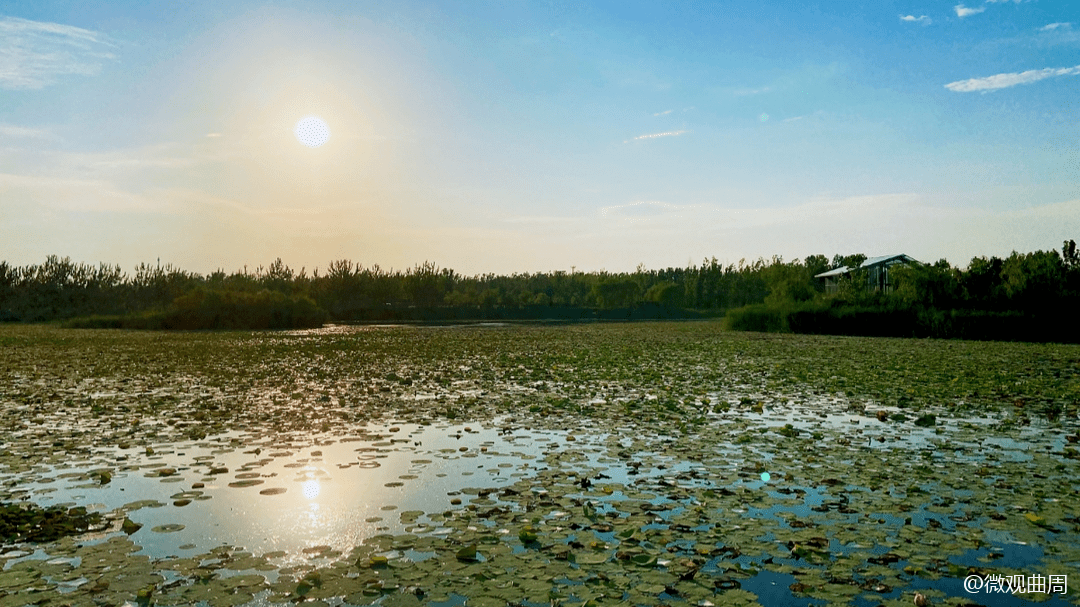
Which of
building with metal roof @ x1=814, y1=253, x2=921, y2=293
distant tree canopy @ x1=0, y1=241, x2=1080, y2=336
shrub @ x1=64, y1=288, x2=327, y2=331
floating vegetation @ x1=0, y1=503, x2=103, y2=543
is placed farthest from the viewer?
shrub @ x1=64, y1=288, x2=327, y2=331

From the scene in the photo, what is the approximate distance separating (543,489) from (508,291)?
338 feet

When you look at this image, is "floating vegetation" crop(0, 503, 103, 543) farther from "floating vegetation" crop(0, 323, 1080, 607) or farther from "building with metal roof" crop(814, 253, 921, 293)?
"building with metal roof" crop(814, 253, 921, 293)

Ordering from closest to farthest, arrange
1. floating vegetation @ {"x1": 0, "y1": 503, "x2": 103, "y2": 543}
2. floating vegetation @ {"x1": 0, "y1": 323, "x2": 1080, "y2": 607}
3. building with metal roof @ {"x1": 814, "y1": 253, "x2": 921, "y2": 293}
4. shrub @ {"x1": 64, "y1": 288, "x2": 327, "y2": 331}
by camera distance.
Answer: floating vegetation @ {"x1": 0, "y1": 323, "x2": 1080, "y2": 607} < floating vegetation @ {"x1": 0, "y1": 503, "x2": 103, "y2": 543} < building with metal roof @ {"x1": 814, "y1": 253, "x2": 921, "y2": 293} < shrub @ {"x1": 64, "y1": 288, "x2": 327, "y2": 331}

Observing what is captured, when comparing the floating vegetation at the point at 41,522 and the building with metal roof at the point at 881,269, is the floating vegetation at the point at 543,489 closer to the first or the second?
the floating vegetation at the point at 41,522

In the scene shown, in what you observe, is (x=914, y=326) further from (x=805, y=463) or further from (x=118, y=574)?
(x=118, y=574)

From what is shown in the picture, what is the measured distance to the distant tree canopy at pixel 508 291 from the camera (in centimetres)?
3728

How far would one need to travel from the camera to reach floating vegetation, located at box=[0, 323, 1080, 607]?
4.88 m

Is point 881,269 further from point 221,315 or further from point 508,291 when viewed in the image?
point 508,291

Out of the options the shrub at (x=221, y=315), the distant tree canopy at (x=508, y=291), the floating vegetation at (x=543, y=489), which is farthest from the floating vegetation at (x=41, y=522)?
the shrub at (x=221, y=315)

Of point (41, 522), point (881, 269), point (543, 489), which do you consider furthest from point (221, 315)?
point (543, 489)

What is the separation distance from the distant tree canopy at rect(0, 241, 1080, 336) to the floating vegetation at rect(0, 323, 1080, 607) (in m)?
23.5

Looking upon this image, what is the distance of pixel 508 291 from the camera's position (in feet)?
361

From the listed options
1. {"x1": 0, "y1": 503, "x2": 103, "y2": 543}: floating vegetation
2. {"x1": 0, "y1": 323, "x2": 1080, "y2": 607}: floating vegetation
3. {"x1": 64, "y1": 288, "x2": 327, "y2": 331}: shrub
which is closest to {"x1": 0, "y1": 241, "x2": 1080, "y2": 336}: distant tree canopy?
{"x1": 64, "y1": 288, "x2": 327, "y2": 331}: shrub

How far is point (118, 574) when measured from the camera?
4988 mm
